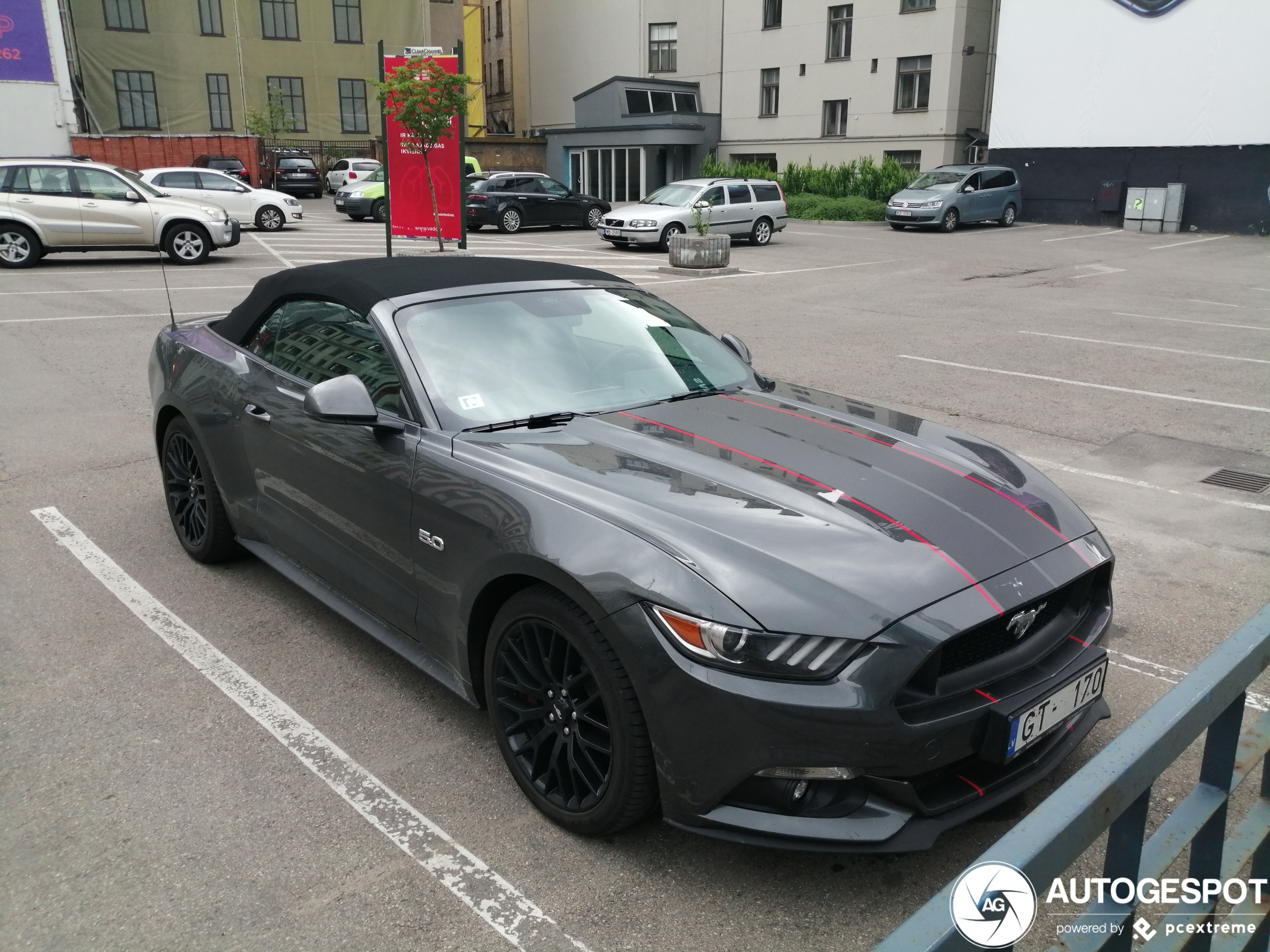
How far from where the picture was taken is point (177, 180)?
2322 cm

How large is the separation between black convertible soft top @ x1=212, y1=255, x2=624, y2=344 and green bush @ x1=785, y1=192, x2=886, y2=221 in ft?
99.1

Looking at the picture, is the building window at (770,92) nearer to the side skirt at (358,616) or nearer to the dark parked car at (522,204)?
the dark parked car at (522,204)

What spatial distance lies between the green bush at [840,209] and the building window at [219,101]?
29.2m

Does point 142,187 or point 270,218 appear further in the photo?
point 270,218

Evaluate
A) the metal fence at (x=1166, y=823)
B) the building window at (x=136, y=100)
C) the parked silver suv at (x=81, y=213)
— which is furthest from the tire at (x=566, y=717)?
the building window at (x=136, y=100)

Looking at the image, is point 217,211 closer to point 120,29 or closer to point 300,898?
point 300,898

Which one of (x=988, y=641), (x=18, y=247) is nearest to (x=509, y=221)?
(x=18, y=247)

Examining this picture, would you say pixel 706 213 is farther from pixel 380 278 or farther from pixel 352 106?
pixel 352 106

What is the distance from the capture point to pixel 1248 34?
90.1ft

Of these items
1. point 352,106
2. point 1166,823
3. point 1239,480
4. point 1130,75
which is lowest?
point 1239,480

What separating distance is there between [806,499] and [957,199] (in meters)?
28.6

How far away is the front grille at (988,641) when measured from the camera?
271cm

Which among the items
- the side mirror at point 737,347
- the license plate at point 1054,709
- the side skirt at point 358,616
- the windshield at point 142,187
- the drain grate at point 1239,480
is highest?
the windshield at point 142,187

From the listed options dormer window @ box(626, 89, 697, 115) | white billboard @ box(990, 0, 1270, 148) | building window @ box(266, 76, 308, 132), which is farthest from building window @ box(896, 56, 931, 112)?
building window @ box(266, 76, 308, 132)
